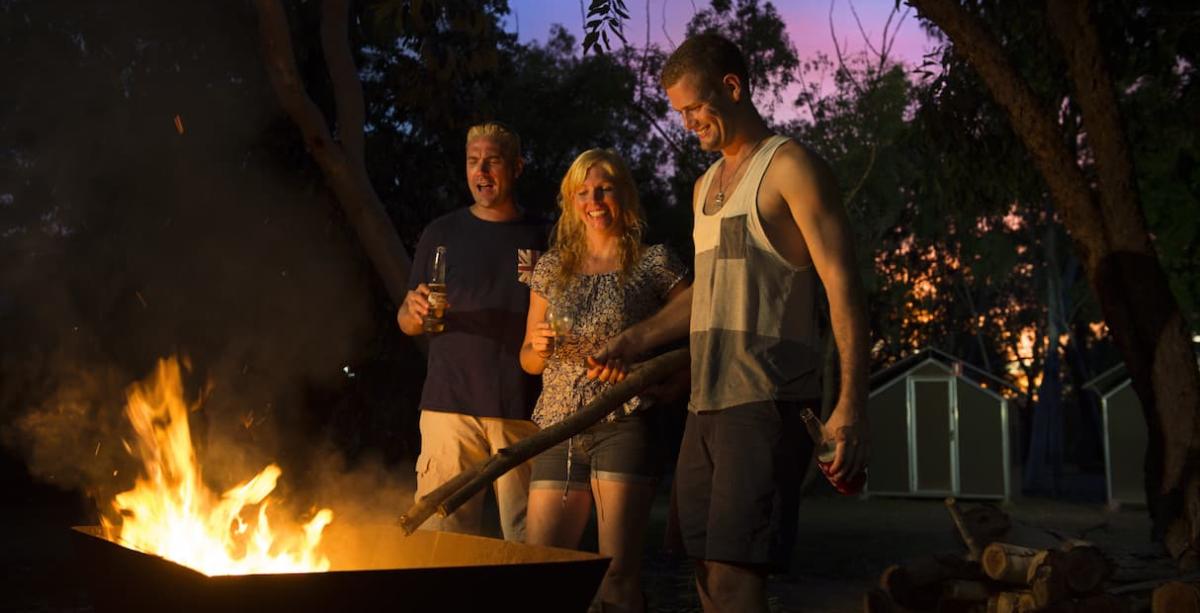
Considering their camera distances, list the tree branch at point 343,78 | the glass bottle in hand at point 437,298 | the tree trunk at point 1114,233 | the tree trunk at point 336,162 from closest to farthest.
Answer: the glass bottle in hand at point 437,298 < the tree trunk at point 1114,233 < the tree trunk at point 336,162 < the tree branch at point 343,78

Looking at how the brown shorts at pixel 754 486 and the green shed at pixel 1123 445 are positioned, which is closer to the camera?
the brown shorts at pixel 754 486

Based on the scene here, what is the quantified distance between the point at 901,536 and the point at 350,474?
342 inches

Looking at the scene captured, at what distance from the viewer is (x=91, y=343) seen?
15.5 m

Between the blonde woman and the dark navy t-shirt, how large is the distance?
218mm

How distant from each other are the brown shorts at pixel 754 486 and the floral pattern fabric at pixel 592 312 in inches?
41.7

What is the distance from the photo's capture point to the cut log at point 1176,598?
696 cm

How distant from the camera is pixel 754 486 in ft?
10.8

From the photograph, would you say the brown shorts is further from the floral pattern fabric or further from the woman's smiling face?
the woman's smiling face

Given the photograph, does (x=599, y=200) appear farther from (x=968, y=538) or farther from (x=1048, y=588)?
(x=968, y=538)

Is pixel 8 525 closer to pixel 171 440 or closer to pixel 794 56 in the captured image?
pixel 171 440

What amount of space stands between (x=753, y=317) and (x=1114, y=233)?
7.00 m

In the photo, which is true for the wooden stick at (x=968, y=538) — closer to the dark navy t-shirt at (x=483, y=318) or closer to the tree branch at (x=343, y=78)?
the dark navy t-shirt at (x=483, y=318)

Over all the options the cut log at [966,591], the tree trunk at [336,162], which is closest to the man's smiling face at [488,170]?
the cut log at [966,591]

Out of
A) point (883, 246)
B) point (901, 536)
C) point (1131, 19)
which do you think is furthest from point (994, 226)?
point (1131, 19)
